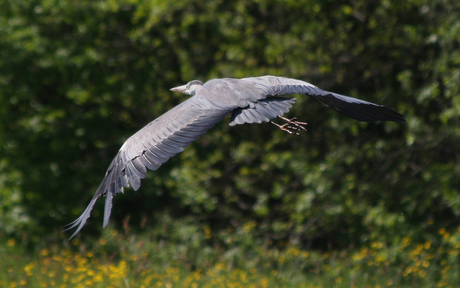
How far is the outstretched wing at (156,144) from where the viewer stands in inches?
133

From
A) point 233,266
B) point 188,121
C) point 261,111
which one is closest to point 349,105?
point 261,111

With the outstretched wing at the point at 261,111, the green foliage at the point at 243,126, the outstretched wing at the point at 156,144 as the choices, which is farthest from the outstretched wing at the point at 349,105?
the green foliage at the point at 243,126

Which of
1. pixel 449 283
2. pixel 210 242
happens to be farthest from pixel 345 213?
pixel 210 242

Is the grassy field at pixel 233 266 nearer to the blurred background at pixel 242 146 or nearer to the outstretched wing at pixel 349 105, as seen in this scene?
the blurred background at pixel 242 146

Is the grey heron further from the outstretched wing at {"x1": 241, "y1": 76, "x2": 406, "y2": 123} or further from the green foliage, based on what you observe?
the green foliage

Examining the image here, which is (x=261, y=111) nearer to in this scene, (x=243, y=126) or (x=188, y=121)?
(x=188, y=121)

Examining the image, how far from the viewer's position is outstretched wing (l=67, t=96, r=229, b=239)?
11.1 ft

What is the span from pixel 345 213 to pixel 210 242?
1.57m

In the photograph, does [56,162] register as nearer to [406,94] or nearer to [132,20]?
[132,20]

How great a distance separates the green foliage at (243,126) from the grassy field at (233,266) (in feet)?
0.74

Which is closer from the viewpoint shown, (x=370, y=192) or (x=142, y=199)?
(x=370, y=192)

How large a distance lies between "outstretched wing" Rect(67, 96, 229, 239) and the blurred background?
161 cm

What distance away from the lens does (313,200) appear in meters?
6.20

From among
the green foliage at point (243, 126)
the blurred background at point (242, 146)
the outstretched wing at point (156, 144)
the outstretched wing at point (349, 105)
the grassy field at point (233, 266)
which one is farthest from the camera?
the green foliage at point (243, 126)
